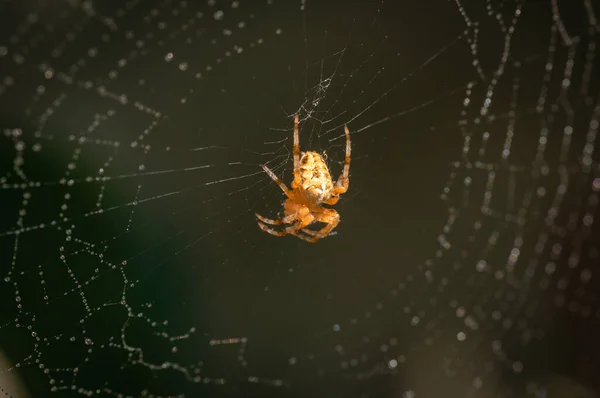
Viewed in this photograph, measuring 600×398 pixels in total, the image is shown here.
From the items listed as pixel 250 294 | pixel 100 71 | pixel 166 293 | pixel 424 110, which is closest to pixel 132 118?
pixel 100 71

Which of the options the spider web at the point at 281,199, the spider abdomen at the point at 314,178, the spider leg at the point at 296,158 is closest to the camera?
the spider web at the point at 281,199

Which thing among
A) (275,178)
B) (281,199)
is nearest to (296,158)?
(275,178)

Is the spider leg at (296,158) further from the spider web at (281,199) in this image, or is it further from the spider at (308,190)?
the spider web at (281,199)

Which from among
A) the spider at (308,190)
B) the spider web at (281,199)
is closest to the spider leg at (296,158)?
the spider at (308,190)

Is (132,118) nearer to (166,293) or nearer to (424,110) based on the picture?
(166,293)

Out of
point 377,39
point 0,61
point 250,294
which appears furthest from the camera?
point 250,294

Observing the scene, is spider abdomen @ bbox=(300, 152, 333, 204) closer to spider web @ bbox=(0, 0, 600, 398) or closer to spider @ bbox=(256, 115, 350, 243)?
spider @ bbox=(256, 115, 350, 243)
